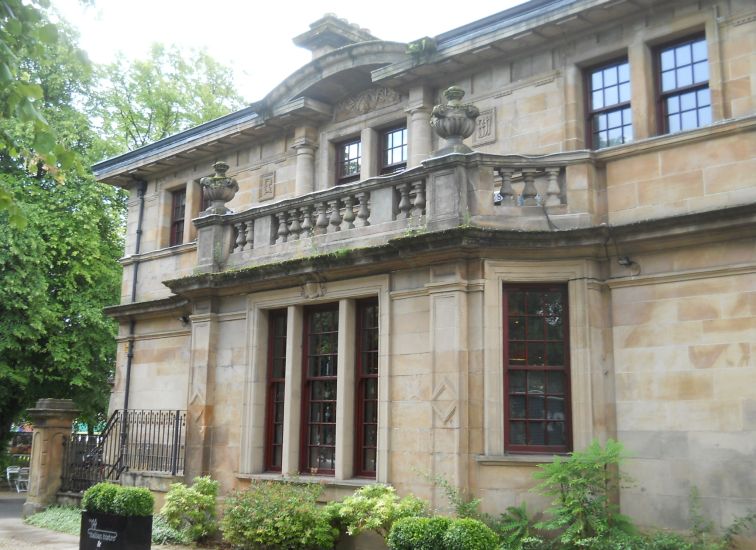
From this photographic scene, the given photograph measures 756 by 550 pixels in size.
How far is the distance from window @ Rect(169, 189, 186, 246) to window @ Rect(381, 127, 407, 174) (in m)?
6.54

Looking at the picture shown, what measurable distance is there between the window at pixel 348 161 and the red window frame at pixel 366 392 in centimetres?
447

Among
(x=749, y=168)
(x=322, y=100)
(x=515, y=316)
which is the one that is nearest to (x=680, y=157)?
(x=749, y=168)

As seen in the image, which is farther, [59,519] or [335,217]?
[59,519]

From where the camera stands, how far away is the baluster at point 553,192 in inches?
472

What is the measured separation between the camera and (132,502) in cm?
1205

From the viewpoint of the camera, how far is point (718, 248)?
10938mm

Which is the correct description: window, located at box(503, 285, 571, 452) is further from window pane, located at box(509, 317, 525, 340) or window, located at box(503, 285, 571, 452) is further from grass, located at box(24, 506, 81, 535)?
grass, located at box(24, 506, 81, 535)

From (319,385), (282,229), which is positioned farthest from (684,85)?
(319,385)

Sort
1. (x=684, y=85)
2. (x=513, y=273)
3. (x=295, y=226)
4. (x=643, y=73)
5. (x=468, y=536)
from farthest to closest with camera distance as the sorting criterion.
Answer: (x=295, y=226)
(x=643, y=73)
(x=684, y=85)
(x=513, y=273)
(x=468, y=536)

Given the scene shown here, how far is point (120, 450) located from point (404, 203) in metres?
9.28

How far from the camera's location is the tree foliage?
32344 mm

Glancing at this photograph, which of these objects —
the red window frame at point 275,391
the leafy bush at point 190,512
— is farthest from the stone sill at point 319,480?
the leafy bush at point 190,512

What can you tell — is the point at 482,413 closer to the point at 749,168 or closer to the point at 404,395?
the point at 404,395

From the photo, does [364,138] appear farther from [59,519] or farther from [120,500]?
[59,519]
